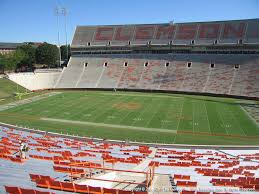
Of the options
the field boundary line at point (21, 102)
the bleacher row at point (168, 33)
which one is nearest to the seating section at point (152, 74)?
the bleacher row at point (168, 33)

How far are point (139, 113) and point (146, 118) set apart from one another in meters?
2.55

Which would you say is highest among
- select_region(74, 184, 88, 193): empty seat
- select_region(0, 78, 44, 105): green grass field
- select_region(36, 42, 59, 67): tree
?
select_region(36, 42, 59, 67): tree

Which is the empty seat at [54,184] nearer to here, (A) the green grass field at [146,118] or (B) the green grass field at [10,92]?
(A) the green grass field at [146,118]

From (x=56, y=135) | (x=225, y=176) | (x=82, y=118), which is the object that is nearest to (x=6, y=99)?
(x=82, y=118)

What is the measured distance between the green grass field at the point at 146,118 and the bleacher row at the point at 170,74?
5142 mm

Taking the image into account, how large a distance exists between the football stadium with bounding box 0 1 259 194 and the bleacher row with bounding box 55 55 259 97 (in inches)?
7.8

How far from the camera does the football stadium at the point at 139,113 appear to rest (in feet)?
35.8

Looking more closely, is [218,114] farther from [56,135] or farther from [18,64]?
[18,64]

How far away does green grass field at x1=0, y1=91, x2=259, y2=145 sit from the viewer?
27.1m

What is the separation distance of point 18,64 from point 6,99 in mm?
33857

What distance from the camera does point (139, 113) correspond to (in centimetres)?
3591

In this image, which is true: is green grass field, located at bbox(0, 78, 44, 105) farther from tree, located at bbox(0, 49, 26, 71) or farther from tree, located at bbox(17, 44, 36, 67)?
tree, located at bbox(17, 44, 36, 67)

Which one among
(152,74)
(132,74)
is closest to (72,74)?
(132,74)

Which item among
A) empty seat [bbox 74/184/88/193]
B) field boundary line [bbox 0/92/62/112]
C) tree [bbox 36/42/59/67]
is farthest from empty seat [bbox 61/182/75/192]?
tree [bbox 36/42/59/67]
